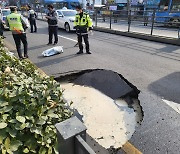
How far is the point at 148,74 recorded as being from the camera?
543 cm

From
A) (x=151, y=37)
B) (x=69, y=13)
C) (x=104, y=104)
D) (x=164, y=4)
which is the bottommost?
(x=104, y=104)

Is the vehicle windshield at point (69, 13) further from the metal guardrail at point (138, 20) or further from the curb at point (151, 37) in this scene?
the curb at point (151, 37)

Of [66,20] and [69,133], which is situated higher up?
[69,133]

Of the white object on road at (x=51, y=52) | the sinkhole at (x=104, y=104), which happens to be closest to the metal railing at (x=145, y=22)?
the white object on road at (x=51, y=52)

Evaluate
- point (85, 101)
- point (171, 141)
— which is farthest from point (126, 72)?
point (171, 141)

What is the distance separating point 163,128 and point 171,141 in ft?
0.99

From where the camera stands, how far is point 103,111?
145 inches

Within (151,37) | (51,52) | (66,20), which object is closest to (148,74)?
(51,52)

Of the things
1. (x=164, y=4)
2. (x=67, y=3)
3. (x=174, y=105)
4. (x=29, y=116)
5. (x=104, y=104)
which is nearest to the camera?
(x=29, y=116)

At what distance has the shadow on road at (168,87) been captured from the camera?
415 cm

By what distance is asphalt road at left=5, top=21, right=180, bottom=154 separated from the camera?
112 inches

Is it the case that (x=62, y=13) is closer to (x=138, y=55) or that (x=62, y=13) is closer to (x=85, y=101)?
(x=138, y=55)

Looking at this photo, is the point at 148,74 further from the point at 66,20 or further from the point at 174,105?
the point at 66,20

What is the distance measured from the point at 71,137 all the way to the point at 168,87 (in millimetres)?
3725
